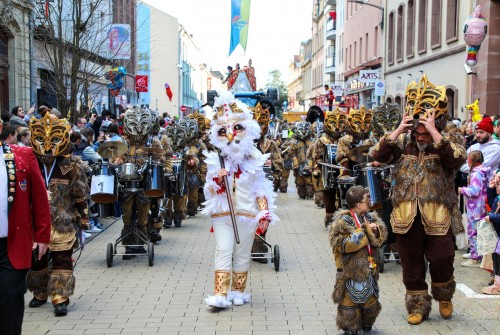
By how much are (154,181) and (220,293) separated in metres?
2.87

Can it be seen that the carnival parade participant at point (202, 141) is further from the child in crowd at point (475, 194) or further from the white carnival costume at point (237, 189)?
the white carnival costume at point (237, 189)

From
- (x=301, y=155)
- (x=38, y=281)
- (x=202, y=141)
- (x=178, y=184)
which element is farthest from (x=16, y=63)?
(x=38, y=281)

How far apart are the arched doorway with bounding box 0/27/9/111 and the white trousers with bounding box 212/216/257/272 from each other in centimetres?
1288

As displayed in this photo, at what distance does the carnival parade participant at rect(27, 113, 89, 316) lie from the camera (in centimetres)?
712

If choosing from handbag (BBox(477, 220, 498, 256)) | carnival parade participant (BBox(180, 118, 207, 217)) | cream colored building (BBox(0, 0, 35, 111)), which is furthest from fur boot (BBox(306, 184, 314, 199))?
handbag (BBox(477, 220, 498, 256))

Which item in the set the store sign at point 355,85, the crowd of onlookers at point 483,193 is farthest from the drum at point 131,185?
the store sign at point 355,85

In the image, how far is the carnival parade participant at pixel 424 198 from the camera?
6574mm

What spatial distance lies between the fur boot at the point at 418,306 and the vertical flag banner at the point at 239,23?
28.4 meters

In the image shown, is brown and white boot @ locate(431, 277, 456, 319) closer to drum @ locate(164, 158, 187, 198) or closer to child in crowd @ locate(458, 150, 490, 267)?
child in crowd @ locate(458, 150, 490, 267)

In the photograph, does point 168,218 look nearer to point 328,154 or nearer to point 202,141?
point 202,141

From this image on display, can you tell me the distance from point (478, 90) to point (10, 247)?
17.7m

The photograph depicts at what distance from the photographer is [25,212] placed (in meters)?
4.85

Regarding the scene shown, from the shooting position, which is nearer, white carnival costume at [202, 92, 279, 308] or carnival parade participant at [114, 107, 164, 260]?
white carnival costume at [202, 92, 279, 308]

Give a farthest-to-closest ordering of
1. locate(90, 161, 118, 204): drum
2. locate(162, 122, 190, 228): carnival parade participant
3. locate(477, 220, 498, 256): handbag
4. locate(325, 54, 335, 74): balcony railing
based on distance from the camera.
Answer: locate(325, 54, 335, 74): balcony railing
locate(162, 122, 190, 228): carnival parade participant
locate(90, 161, 118, 204): drum
locate(477, 220, 498, 256): handbag
